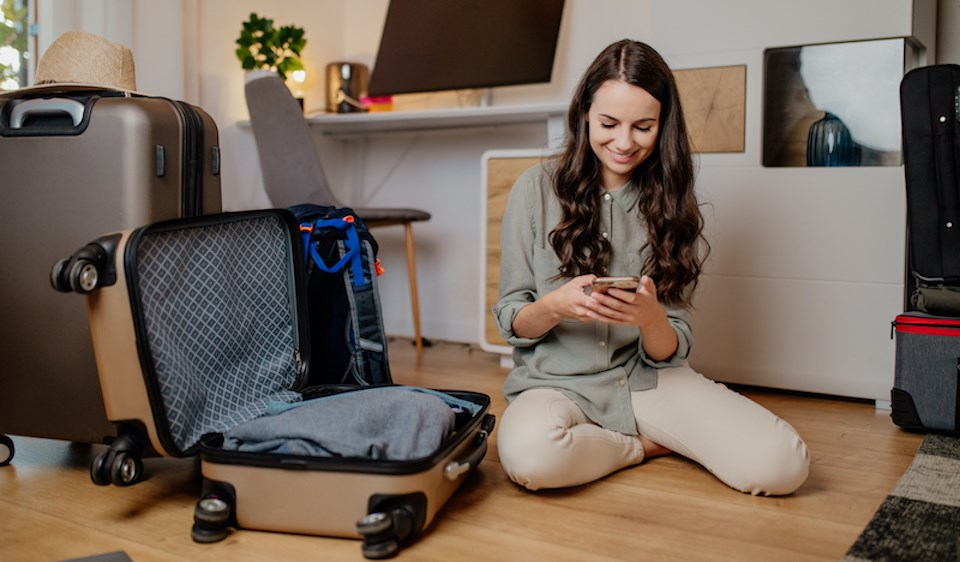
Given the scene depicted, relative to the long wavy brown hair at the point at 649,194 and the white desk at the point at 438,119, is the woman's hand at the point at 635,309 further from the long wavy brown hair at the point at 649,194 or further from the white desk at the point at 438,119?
the white desk at the point at 438,119

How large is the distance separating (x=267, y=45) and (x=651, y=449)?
178 cm

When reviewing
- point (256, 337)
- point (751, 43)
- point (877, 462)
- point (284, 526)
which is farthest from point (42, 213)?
point (751, 43)

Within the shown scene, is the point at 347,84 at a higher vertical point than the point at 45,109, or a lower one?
higher

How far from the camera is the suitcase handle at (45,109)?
1.31 metres

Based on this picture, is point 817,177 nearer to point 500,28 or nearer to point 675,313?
point 675,313

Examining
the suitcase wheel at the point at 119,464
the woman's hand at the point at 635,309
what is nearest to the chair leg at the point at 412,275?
the woman's hand at the point at 635,309

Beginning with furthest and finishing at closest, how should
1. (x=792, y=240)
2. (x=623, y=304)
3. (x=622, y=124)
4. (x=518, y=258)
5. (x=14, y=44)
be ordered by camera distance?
(x=14, y=44), (x=792, y=240), (x=518, y=258), (x=622, y=124), (x=623, y=304)

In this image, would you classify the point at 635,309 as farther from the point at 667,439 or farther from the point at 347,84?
the point at 347,84

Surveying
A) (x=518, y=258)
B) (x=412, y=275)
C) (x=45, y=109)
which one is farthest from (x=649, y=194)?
(x=412, y=275)

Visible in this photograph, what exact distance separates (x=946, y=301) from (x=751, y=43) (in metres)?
0.77

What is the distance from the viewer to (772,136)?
6.96 feet

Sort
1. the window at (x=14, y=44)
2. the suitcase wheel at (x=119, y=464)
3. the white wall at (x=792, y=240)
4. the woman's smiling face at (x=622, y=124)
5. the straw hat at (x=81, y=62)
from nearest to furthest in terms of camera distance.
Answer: the suitcase wheel at (x=119, y=464), the woman's smiling face at (x=622, y=124), the straw hat at (x=81, y=62), the white wall at (x=792, y=240), the window at (x=14, y=44)

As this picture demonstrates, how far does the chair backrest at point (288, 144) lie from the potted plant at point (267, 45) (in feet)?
1.09

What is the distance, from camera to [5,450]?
4.71ft
